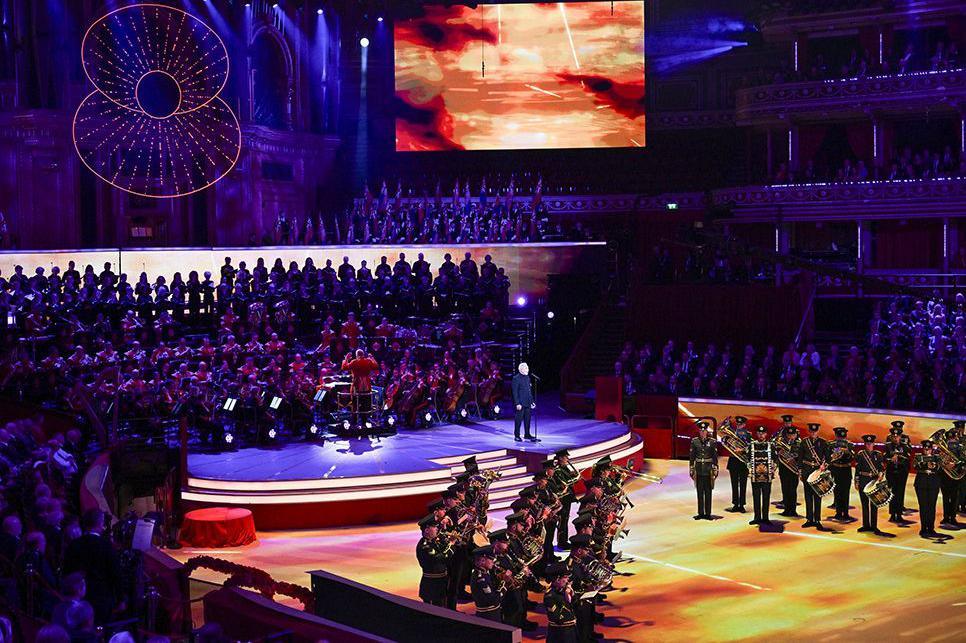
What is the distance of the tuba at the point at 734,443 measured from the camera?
63.8 feet

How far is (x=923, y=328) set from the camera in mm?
25156

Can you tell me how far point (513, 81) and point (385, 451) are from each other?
18409 mm

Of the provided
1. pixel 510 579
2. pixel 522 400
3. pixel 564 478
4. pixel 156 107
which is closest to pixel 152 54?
pixel 156 107

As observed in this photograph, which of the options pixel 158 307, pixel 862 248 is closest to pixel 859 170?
pixel 862 248

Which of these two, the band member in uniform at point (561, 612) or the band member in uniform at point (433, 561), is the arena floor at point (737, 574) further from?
the band member in uniform at point (561, 612)

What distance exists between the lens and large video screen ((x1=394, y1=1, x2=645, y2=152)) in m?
36.4

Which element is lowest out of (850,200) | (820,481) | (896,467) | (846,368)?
(820,481)

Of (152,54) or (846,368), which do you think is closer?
(846,368)

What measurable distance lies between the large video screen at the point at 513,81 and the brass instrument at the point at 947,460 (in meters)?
19.3

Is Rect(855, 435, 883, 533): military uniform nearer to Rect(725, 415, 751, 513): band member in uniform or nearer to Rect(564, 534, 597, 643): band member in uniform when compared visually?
Rect(725, 415, 751, 513): band member in uniform

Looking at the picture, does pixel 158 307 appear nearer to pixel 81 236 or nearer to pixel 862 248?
pixel 81 236

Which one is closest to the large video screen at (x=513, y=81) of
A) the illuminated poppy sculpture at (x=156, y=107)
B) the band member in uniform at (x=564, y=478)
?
the illuminated poppy sculpture at (x=156, y=107)

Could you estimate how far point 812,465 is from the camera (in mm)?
19078

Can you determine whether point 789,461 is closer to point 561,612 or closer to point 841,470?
point 841,470
